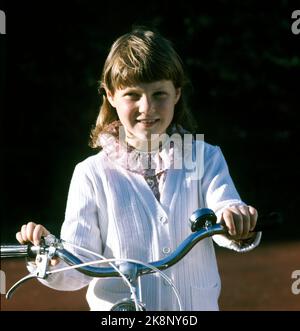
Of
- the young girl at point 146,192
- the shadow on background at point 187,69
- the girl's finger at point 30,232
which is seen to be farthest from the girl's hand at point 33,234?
the shadow on background at point 187,69

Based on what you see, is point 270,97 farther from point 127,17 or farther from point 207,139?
point 127,17

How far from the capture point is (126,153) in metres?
2.32

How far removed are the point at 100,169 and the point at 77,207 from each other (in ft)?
0.54

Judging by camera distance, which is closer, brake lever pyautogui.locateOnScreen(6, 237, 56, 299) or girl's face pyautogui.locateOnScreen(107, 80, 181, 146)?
brake lever pyautogui.locateOnScreen(6, 237, 56, 299)

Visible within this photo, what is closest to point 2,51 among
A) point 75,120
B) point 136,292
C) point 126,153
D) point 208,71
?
point 75,120

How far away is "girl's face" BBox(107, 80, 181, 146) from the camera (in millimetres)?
2162

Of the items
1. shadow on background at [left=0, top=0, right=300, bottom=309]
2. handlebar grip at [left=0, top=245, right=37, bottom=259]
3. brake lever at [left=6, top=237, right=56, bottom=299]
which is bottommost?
brake lever at [left=6, top=237, right=56, bottom=299]

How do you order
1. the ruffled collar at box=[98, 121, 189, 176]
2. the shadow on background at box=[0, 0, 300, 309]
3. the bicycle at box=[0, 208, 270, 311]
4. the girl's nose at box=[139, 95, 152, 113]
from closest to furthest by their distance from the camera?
the bicycle at box=[0, 208, 270, 311] < the girl's nose at box=[139, 95, 152, 113] < the ruffled collar at box=[98, 121, 189, 176] < the shadow on background at box=[0, 0, 300, 309]

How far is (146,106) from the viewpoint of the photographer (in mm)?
2143

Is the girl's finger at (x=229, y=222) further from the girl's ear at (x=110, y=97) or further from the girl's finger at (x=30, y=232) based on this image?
the girl's ear at (x=110, y=97)

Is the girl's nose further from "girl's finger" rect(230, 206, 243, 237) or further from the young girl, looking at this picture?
"girl's finger" rect(230, 206, 243, 237)

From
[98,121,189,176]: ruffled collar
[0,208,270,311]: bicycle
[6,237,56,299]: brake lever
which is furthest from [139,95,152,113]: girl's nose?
[6,237,56,299]: brake lever

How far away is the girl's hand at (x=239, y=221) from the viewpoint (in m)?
1.83

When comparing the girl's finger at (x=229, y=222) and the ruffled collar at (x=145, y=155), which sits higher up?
the ruffled collar at (x=145, y=155)
